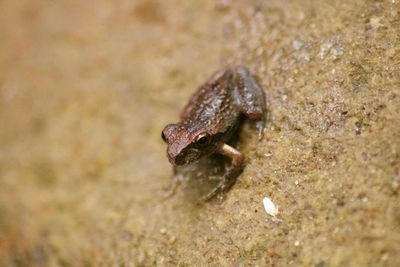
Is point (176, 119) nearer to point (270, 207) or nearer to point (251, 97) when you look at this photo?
point (251, 97)

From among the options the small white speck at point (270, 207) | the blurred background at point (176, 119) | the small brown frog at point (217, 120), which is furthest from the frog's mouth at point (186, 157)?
the small white speck at point (270, 207)

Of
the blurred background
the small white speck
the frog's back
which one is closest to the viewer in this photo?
the blurred background

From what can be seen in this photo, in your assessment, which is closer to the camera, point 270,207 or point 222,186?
point 270,207

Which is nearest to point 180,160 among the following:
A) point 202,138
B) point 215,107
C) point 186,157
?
point 186,157

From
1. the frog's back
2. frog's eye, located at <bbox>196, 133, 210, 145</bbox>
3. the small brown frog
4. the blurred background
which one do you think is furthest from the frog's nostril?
the blurred background

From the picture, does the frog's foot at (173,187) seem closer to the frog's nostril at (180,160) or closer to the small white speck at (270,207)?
the frog's nostril at (180,160)

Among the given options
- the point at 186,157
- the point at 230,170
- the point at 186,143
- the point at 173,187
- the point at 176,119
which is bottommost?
the point at 173,187

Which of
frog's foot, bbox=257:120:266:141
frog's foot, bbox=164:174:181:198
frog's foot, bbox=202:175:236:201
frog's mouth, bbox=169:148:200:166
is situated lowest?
frog's foot, bbox=164:174:181:198

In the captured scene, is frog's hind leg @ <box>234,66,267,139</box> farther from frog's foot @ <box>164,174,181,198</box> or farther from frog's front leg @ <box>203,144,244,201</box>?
frog's foot @ <box>164,174,181,198</box>
